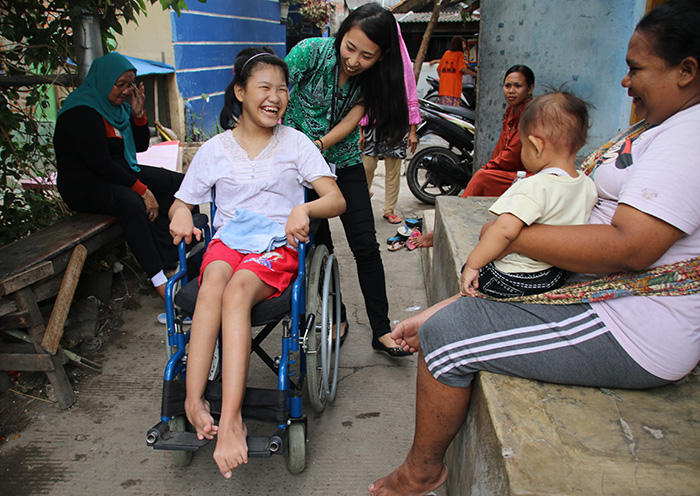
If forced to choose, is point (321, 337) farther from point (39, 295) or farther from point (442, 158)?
point (442, 158)

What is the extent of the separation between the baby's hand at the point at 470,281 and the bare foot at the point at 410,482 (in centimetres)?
61

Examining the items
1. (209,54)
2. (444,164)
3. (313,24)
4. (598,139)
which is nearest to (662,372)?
(598,139)

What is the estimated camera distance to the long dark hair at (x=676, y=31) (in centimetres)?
135

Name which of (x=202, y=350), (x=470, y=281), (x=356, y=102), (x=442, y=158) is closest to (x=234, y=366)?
(x=202, y=350)

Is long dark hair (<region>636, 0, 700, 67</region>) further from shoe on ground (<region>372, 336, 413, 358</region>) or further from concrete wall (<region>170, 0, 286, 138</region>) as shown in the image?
concrete wall (<region>170, 0, 286, 138</region>)

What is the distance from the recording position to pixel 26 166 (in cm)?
367

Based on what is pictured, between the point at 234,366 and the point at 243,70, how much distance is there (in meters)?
1.25

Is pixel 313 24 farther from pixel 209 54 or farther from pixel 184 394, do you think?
pixel 184 394

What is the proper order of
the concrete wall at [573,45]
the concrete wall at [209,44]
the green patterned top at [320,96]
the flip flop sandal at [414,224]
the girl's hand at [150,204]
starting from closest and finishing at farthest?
the green patterned top at [320,96] < the girl's hand at [150,204] < the concrete wall at [573,45] < the flip flop sandal at [414,224] < the concrete wall at [209,44]

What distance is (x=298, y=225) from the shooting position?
2072 millimetres

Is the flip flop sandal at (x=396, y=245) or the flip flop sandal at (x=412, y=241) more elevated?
the flip flop sandal at (x=412, y=241)

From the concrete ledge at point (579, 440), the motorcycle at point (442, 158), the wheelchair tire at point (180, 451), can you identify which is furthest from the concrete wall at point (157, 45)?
the concrete ledge at point (579, 440)

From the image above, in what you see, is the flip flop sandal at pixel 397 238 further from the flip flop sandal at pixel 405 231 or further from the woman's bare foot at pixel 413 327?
the woman's bare foot at pixel 413 327

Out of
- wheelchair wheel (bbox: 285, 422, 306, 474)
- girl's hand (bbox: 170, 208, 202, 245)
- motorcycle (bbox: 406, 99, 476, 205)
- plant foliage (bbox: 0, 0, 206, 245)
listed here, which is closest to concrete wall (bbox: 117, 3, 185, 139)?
plant foliage (bbox: 0, 0, 206, 245)
